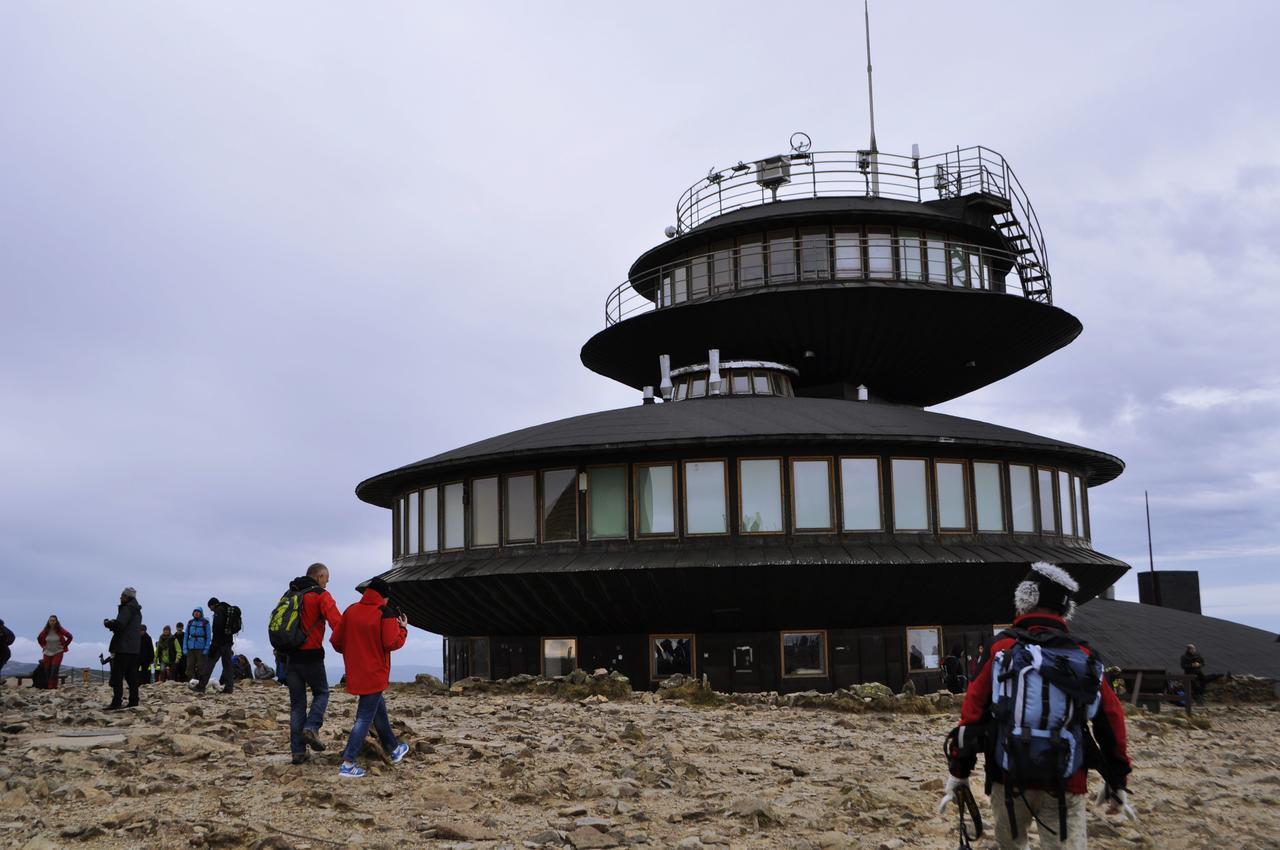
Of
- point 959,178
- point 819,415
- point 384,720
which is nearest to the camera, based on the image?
point 384,720

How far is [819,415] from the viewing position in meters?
28.2

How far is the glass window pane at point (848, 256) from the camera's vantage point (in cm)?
3784

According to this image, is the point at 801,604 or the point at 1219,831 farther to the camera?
the point at 801,604

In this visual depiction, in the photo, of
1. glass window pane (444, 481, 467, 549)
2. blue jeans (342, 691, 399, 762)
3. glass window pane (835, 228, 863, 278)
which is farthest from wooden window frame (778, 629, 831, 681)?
glass window pane (835, 228, 863, 278)

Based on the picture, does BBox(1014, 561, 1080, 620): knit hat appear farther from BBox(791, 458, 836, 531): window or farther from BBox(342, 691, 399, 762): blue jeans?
BBox(791, 458, 836, 531): window

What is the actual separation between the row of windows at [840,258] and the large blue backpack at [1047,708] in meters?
32.0

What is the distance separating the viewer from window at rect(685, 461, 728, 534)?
1017 inches

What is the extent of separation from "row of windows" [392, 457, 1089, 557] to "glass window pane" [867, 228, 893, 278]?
38.1ft

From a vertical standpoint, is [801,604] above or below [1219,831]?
above

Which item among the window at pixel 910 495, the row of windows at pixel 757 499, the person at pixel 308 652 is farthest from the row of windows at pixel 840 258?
the person at pixel 308 652

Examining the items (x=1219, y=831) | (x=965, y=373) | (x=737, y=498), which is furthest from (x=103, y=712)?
(x=965, y=373)

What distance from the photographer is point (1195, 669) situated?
30.3 m

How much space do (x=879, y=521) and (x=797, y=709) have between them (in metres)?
6.48

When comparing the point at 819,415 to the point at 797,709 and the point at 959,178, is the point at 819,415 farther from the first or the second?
the point at 959,178
